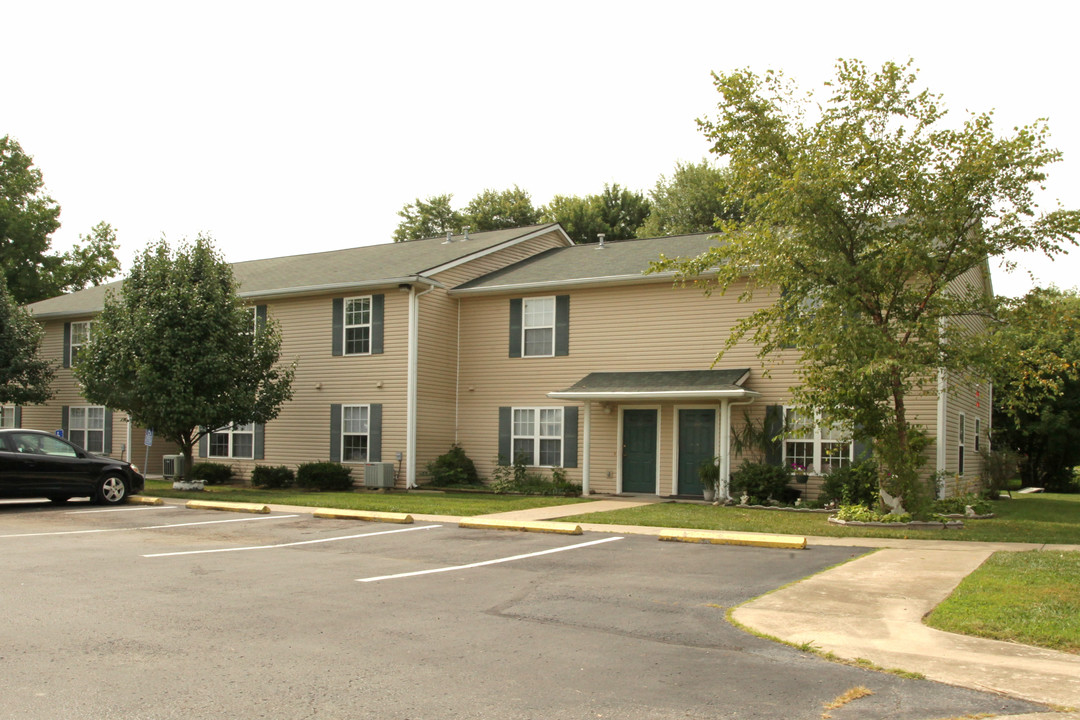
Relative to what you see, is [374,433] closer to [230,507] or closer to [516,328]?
[516,328]

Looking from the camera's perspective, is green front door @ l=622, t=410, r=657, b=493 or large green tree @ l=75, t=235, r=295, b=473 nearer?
large green tree @ l=75, t=235, r=295, b=473

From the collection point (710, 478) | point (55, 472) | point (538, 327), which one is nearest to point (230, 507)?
point (55, 472)

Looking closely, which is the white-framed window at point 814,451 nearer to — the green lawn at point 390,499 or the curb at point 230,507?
the green lawn at point 390,499

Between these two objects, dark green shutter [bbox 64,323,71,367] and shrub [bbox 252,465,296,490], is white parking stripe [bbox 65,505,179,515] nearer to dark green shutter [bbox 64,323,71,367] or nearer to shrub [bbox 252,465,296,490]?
shrub [bbox 252,465,296,490]

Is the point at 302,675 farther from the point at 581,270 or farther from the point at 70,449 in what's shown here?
the point at 581,270

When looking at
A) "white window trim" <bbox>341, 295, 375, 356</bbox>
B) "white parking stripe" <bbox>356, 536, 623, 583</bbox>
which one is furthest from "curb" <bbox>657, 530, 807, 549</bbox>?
"white window trim" <bbox>341, 295, 375, 356</bbox>

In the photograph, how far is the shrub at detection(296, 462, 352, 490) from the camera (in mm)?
21734

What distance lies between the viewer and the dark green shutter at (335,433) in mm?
22897

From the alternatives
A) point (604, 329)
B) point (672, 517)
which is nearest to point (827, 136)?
point (672, 517)

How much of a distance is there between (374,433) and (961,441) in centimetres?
1396

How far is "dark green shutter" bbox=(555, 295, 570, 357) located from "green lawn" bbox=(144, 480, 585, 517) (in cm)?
375

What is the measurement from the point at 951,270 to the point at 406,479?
13.0m

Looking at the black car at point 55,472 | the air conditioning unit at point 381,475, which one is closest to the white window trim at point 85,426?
the air conditioning unit at point 381,475

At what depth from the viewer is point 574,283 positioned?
2150 cm
